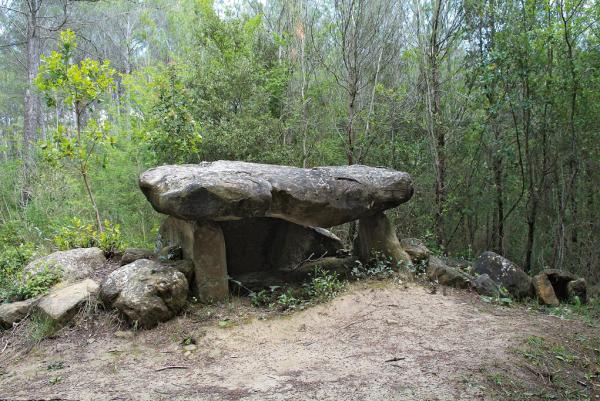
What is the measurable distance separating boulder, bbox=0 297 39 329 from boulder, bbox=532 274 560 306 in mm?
6422

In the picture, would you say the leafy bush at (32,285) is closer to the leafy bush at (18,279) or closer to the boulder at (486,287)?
the leafy bush at (18,279)

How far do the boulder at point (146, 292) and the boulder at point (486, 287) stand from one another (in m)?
3.79

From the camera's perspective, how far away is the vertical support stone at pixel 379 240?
6676 mm

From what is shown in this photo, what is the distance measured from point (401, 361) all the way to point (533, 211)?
5492 mm

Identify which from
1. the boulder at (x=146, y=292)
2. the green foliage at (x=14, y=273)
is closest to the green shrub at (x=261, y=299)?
the boulder at (x=146, y=292)

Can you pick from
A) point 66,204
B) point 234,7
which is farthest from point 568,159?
point 234,7

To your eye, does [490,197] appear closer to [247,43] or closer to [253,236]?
[253,236]

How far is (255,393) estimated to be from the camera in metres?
3.68

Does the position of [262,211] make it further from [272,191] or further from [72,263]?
[72,263]

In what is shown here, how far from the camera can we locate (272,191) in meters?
5.64

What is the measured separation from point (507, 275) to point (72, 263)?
591 cm

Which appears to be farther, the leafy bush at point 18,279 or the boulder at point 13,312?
the leafy bush at point 18,279

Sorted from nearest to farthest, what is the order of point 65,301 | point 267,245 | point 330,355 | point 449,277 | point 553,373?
point 553,373 → point 330,355 → point 65,301 → point 449,277 → point 267,245

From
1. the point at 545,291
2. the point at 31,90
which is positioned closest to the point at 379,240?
the point at 545,291
